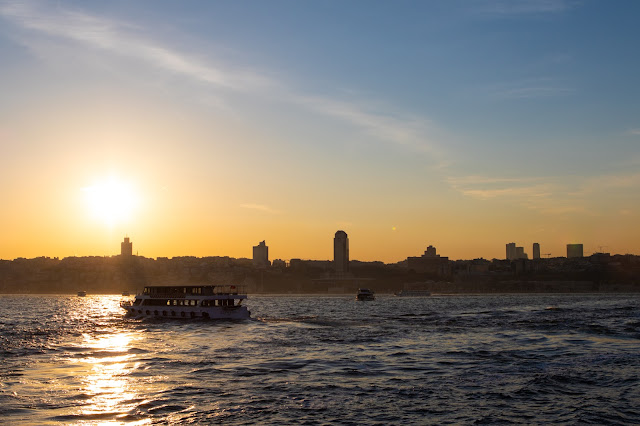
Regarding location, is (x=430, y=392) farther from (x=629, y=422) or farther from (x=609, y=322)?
(x=609, y=322)

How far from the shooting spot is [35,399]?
112ft

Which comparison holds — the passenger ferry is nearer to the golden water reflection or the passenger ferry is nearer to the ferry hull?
the ferry hull

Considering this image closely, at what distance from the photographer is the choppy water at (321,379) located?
101 feet

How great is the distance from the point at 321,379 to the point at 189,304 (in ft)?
225

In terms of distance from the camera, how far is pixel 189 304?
349ft

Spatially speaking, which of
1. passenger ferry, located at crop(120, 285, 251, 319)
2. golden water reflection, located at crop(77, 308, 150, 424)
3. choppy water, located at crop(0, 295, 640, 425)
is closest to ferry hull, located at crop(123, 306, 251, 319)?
passenger ferry, located at crop(120, 285, 251, 319)

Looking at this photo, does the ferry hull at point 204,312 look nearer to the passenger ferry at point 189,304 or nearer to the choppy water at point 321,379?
the passenger ferry at point 189,304

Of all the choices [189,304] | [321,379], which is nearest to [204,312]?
[189,304]

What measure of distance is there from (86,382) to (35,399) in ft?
18.5

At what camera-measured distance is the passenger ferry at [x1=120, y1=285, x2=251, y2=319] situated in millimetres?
101812

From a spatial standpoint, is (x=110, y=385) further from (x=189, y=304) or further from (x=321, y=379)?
(x=189, y=304)

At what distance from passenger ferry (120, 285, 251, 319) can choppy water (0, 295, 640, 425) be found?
26660 millimetres

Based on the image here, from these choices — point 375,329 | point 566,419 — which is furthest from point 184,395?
point 375,329

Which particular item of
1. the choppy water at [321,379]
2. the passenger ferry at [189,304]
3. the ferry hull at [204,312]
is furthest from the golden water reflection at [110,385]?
the passenger ferry at [189,304]
